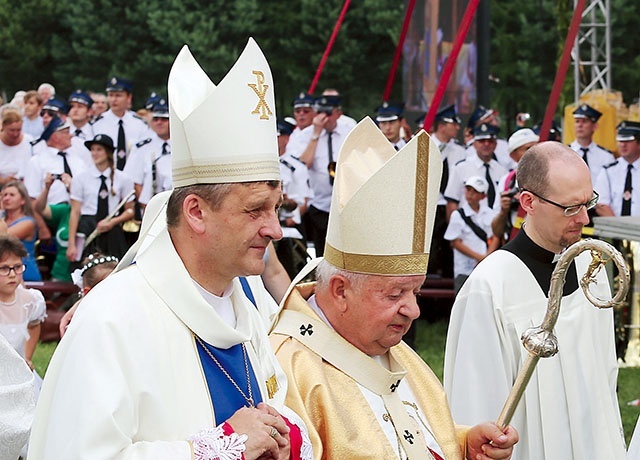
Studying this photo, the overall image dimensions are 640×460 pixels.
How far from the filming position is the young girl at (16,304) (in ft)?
22.6

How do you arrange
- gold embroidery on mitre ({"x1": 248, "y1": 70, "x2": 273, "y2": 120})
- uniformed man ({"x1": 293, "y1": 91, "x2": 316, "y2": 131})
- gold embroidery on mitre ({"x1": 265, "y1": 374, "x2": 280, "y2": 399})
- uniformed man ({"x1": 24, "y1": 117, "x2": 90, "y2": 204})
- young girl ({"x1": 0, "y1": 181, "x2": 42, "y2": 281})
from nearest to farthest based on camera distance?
Answer: gold embroidery on mitre ({"x1": 248, "y1": 70, "x2": 273, "y2": 120}) → gold embroidery on mitre ({"x1": 265, "y1": 374, "x2": 280, "y2": 399}) → young girl ({"x1": 0, "y1": 181, "x2": 42, "y2": 281}) → uniformed man ({"x1": 24, "y1": 117, "x2": 90, "y2": 204}) → uniformed man ({"x1": 293, "y1": 91, "x2": 316, "y2": 131})

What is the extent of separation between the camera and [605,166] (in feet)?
39.1

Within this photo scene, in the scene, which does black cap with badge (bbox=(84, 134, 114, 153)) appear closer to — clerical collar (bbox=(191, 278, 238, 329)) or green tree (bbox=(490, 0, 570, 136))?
clerical collar (bbox=(191, 278, 238, 329))

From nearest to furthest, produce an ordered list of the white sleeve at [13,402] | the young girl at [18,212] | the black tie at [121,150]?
the white sleeve at [13,402], the young girl at [18,212], the black tie at [121,150]

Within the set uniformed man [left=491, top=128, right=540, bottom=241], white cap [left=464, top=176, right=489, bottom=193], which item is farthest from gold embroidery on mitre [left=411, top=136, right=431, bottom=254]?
white cap [left=464, top=176, right=489, bottom=193]

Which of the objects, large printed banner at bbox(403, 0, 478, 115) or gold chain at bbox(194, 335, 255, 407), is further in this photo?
large printed banner at bbox(403, 0, 478, 115)

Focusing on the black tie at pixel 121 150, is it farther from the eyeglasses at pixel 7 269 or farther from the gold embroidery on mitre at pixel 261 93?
the gold embroidery on mitre at pixel 261 93

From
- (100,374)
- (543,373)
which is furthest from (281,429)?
(543,373)

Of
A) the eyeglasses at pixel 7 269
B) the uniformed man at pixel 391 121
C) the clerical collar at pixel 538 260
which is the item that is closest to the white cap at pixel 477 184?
the uniformed man at pixel 391 121

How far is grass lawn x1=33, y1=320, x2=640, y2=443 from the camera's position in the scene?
906 centimetres

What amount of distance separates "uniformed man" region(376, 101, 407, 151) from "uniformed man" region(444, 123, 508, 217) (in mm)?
1093

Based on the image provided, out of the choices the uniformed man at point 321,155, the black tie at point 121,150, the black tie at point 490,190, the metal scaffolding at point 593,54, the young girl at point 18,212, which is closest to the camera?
the young girl at point 18,212

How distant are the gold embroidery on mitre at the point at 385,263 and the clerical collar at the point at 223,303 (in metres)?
0.63

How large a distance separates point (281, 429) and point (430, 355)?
7786mm
